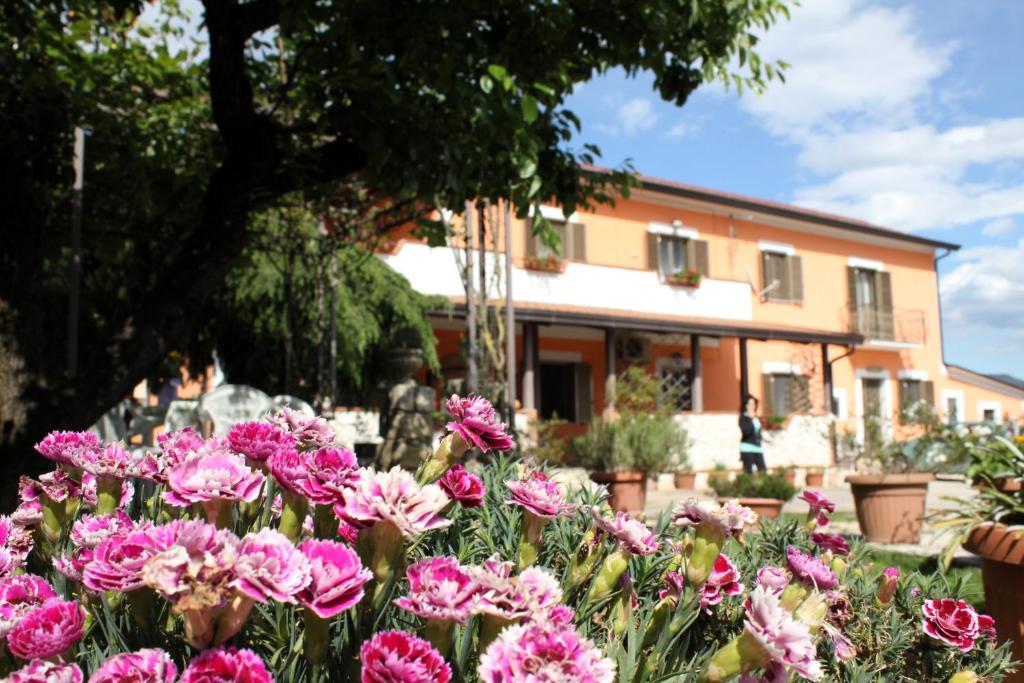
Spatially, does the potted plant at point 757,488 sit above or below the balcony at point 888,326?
below

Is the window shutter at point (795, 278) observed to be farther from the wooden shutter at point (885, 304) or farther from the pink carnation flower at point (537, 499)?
the pink carnation flower at point (537, 499)

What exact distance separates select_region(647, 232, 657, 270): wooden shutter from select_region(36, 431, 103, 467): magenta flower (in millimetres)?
18903

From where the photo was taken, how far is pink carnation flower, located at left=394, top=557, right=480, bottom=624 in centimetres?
88

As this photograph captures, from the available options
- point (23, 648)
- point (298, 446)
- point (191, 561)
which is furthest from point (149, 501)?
point (191, 561)

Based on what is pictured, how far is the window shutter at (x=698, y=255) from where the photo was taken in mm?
20453

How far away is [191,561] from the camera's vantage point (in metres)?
0.79

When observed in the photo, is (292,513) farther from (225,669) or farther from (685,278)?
(685,278)

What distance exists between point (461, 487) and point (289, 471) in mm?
270

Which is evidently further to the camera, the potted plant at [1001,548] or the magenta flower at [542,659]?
the potted plant at [1001,548]

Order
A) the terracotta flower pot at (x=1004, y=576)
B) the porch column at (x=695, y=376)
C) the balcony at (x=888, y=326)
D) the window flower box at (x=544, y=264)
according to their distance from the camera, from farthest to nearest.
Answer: the balcony at (x=888, y=326) → the porch column at (x=695, y=376) → the window flower box at (x=544, y=264) → the terracotta flower pot at (x=1004, y=576)

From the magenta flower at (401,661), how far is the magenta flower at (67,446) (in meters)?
0.76

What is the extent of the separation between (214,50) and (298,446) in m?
4.04

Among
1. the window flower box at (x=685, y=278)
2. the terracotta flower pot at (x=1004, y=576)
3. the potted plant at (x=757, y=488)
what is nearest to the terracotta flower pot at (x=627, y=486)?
the potted plant at (x=757, y=488)

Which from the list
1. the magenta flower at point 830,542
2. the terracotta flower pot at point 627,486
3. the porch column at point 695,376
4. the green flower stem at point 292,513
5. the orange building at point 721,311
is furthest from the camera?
the porch column at point 695,376
